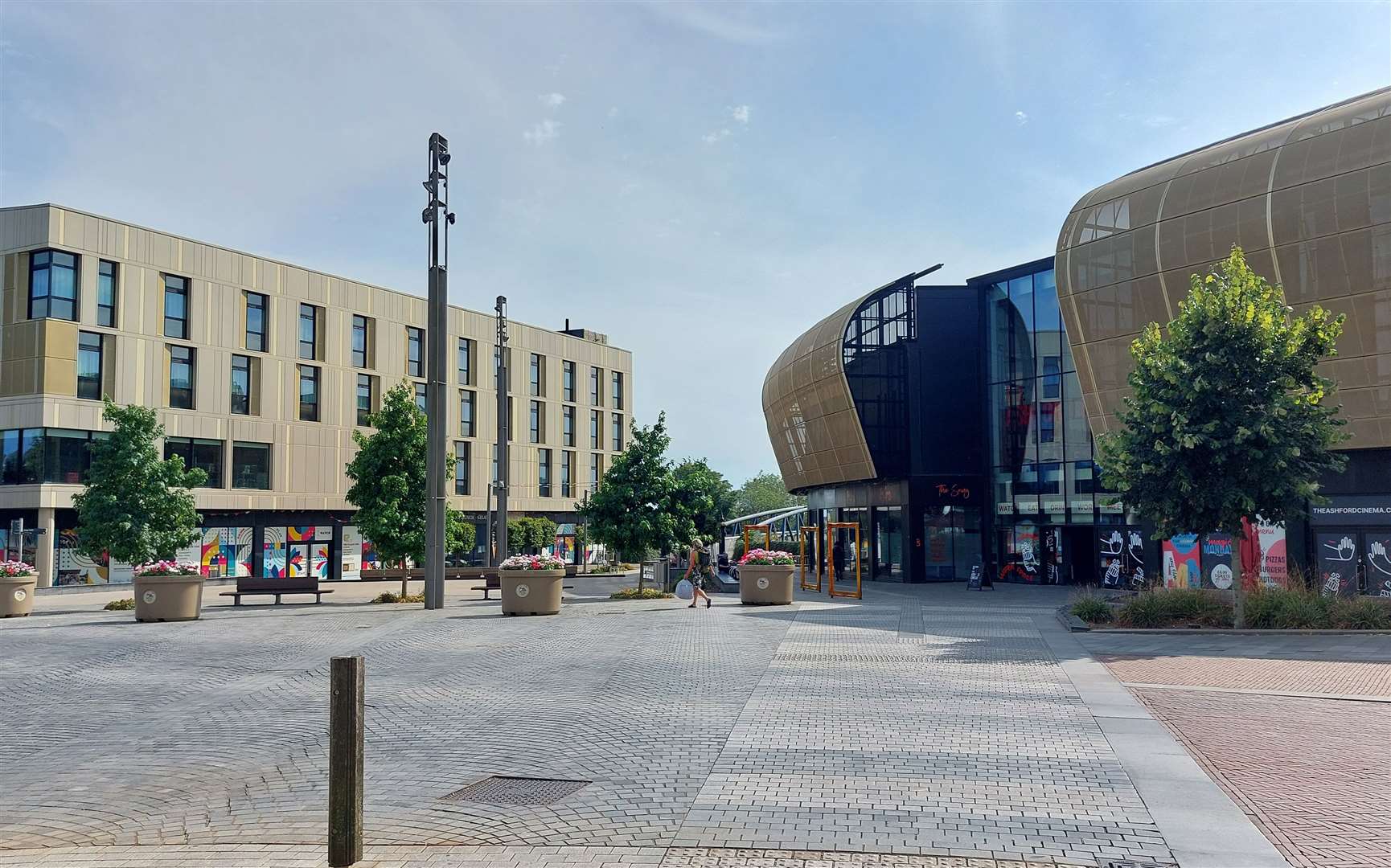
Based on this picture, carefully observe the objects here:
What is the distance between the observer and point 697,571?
33.3 meters

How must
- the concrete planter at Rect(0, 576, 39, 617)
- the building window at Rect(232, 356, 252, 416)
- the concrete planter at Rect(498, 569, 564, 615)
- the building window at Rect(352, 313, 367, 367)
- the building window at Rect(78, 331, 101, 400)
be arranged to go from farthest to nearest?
the building window at Rect(352, 313, 367, 367) → the building window at Rect(232, 356, 252, 416) → the building window at Rect(78, 331, 101, 400) → the concrete planter at Rect(0, 576, 39, 617) → the concrete planter at Rect(498, 569, 564, 615)

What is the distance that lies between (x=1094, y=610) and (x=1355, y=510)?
32.1 feet

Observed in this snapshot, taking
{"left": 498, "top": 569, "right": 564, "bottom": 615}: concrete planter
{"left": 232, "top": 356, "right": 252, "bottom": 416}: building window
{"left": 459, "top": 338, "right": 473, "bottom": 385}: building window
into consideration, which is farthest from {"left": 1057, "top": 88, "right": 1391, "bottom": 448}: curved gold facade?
{"left": 459, "top": 338, "right": 473, "bottom": 385}: building window

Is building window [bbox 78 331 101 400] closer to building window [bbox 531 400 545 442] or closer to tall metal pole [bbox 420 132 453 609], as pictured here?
tall metal pole [bbox 420 132 453 609]

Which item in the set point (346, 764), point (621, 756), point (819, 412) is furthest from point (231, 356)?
point (346, 764)

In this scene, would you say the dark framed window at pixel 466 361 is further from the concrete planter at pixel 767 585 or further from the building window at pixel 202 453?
the concrete planter at pixel 767 585

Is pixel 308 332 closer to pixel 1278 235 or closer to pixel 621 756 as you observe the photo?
pixel 1278 235

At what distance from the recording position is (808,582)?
121 feet

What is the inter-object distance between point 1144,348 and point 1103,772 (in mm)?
15459

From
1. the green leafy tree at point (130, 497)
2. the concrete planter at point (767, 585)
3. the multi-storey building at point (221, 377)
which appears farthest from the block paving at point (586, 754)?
the multi-storey building at point (221, 377)

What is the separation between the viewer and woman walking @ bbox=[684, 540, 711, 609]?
85.9 feet

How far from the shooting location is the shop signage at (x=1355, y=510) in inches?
1028

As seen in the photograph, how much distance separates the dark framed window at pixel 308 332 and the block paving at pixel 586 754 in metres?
34.9

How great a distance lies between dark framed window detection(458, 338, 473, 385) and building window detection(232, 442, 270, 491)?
556 inches
